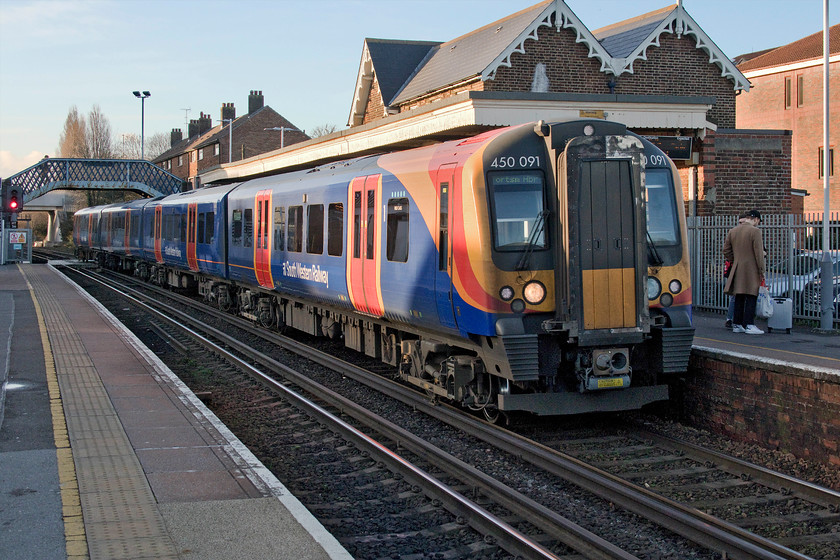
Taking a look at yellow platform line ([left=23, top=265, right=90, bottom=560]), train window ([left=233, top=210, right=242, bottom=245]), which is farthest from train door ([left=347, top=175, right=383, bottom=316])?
train window ([left=233, top=210, right=242, bottom=245])

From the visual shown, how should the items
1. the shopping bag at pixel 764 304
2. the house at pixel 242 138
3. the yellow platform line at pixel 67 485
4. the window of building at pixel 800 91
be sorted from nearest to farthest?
the yellow platform line at pixel 67 485 < the shopping bag at pixel 764 304 < the window of building at pixel 800 91 < the house at pixel 242 138

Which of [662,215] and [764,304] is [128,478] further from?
[764,304]

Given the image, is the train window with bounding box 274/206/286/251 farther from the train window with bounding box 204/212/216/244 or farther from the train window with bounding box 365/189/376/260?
the train window with bounding box 204/212/216/244

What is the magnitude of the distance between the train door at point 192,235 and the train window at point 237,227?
3.94 m

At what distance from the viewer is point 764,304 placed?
42.7 feet

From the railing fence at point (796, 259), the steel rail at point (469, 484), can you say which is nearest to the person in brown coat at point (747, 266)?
the railing fence at point (796, 259)

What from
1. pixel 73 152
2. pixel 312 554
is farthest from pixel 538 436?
pixel 73 152

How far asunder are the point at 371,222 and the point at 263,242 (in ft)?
18.9

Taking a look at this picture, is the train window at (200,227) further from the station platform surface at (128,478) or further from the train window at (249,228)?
the station platform surface at (128,478)

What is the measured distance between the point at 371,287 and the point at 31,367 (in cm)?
465

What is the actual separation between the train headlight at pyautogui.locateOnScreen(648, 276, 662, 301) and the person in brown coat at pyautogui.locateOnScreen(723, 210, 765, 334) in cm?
424

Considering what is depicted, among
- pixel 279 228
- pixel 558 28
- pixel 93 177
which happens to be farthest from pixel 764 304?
pixel 93 177

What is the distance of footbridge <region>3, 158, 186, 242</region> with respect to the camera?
51.8 m

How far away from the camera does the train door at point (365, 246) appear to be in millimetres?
10914
